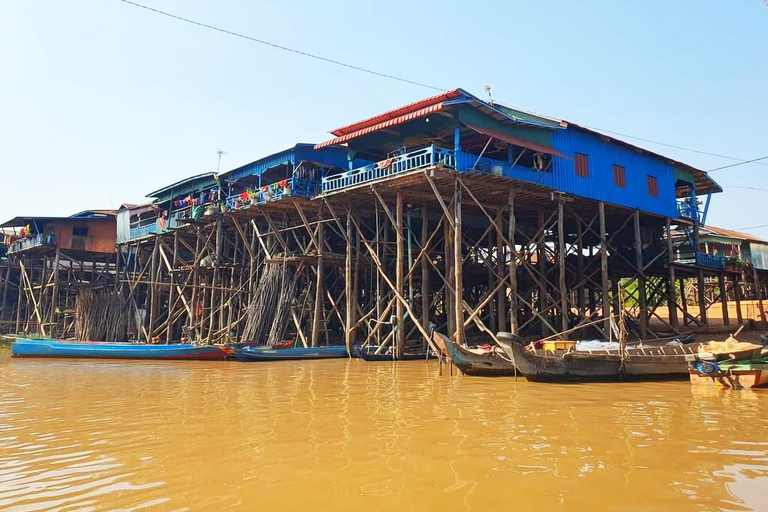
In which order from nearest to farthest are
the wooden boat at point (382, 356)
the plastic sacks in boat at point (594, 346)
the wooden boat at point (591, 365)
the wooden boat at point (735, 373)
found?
the wooden boat at point (735, 373), the wooden boat at point (591, 365), the plastic sacks in boat at point (594, 346), the wooden boat at point (382, 356)

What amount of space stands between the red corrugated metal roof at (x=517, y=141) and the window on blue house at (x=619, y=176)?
3.73 m

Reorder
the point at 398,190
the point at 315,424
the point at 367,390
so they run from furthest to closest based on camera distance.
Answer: the point at 398,190
the point at 367,390
the point at 315,424

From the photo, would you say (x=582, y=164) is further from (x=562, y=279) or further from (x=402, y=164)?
(x=402, y=164)

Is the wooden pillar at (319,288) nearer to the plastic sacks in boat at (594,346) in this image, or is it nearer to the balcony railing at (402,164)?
the balcony railing at (402,164)

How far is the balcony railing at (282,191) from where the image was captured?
20.3 metres

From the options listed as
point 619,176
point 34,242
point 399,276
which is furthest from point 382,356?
point 34,242

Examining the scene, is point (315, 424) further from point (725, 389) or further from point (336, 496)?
point (725, 389)

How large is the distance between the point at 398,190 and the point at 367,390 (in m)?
7.98

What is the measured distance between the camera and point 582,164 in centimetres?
1997

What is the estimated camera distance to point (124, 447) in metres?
6.39

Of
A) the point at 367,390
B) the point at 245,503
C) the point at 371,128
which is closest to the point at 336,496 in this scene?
the point at 245,503

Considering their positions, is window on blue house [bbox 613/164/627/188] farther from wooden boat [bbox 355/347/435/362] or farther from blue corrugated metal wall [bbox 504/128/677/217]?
wooden boat [bbox 355/347/435/362]

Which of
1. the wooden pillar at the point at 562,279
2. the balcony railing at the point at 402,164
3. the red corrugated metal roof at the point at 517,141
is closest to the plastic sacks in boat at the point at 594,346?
the wooden pillar at the point at 562,279

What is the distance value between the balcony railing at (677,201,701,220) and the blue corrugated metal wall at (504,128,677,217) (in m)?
0.63
